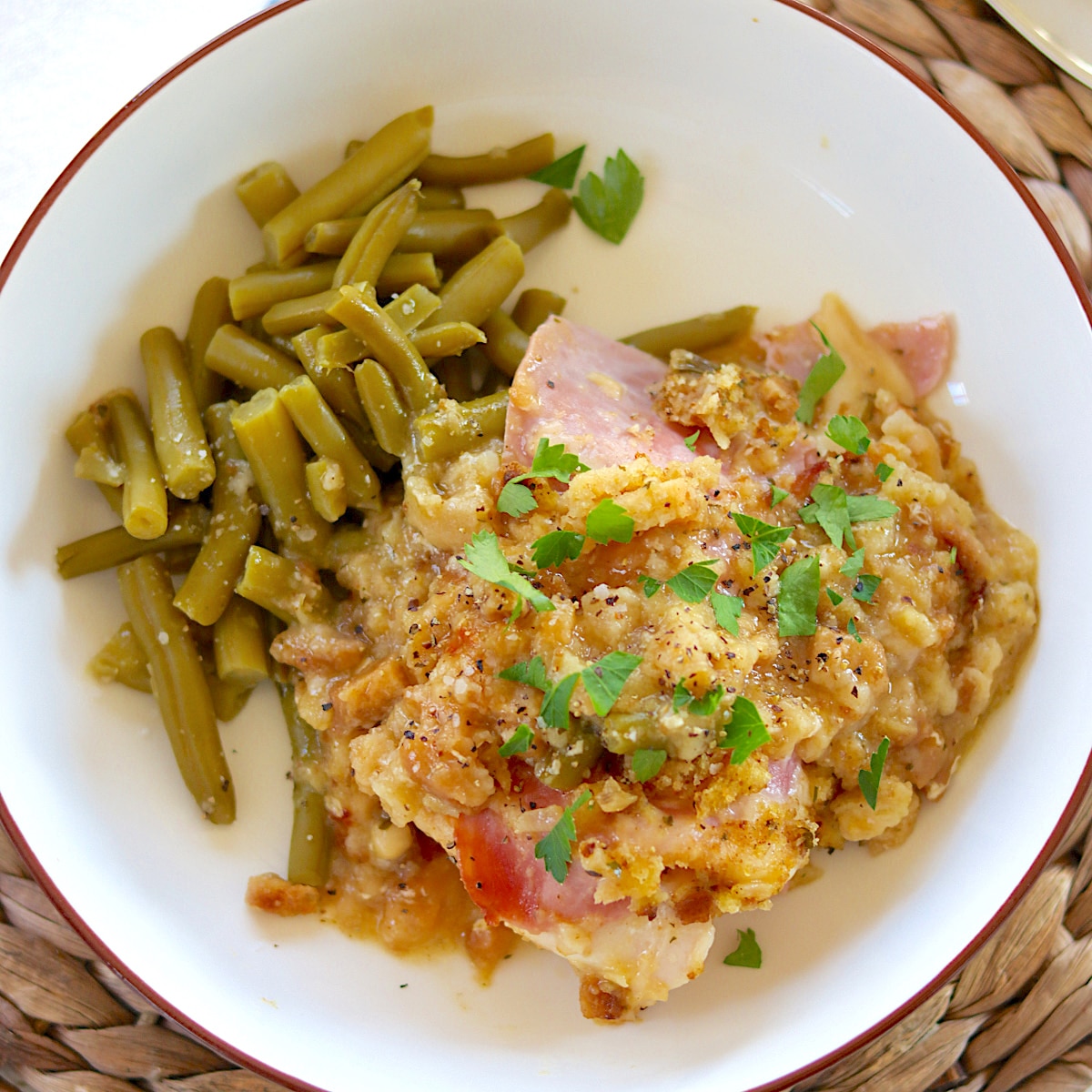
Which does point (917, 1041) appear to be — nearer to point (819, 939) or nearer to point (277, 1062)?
point (819, 939)

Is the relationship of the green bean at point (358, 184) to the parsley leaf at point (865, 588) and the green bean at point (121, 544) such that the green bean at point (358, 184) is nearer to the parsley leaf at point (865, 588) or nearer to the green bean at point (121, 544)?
the green bean at point (121, 544)

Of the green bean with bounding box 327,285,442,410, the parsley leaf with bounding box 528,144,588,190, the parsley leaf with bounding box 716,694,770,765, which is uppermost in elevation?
the parsley leaf with bounding box 528,144,588,190

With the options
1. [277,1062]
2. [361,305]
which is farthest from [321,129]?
[277,1062]

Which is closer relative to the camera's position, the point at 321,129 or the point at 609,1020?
the point at 609,1020

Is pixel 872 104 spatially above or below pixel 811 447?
above

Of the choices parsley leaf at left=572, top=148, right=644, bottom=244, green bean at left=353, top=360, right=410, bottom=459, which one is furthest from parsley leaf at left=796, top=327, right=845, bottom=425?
green bean at left=353, top=360, right=410, bottom=459

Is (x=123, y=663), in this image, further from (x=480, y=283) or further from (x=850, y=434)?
(x=850, y=434)

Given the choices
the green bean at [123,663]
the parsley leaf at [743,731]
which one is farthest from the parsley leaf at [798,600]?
the green bean at [123,663]

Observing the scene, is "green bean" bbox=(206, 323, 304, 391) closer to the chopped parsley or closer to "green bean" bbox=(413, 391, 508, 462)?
"green bean" bbox=(413, 391, 508, 462)
